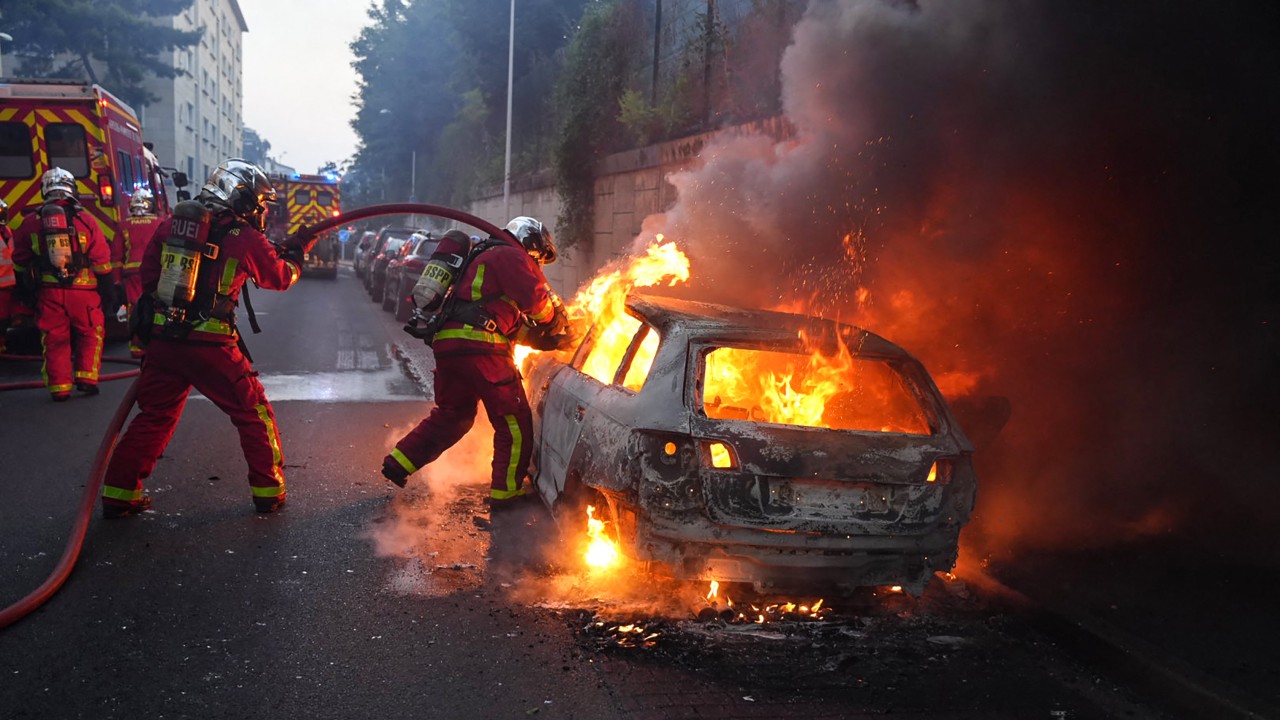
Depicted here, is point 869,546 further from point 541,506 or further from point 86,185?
point 86,185

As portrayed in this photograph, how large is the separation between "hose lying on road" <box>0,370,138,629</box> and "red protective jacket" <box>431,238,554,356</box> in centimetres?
176

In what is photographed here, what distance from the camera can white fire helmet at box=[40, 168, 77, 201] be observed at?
853 centimetres

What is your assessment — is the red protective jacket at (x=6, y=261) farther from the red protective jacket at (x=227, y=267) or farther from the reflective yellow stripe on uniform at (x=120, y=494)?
the reflective yellow stripe on uniform at (x=120, y=494)

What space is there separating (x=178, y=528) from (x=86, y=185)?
8199 millimetres

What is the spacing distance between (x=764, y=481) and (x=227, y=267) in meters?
3.26

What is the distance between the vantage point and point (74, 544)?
4539 millimetres

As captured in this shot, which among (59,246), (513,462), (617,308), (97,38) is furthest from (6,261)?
(97,38)

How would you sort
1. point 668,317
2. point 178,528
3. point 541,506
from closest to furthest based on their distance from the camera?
point 668,317
point 178,528
point 541,506

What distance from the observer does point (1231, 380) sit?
6.56m

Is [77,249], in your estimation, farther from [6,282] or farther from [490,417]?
[490,417]

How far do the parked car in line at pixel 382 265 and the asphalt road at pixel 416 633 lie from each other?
52.1 feet

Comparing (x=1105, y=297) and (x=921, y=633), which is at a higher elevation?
(x=1105, y=297)

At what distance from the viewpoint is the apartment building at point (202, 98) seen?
45.7 meters

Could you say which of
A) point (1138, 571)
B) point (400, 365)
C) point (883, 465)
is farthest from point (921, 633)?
point (400, 365)
